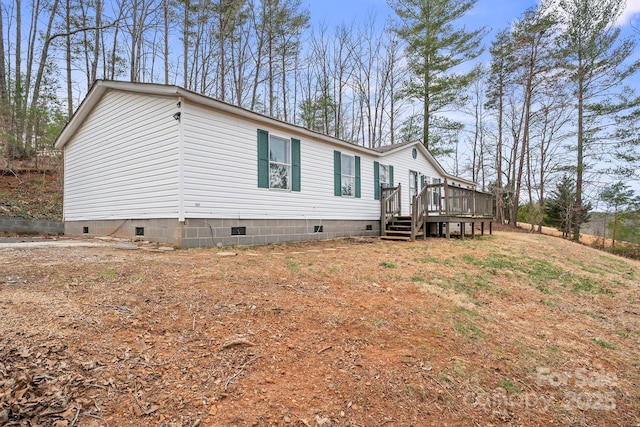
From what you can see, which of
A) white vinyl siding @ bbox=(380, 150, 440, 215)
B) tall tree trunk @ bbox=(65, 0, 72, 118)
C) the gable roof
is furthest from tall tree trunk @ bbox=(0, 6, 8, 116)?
white vinyl siding @ bbox=(380, 150, 440, 215)

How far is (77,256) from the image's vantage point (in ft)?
15.7

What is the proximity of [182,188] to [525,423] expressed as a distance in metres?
6.23

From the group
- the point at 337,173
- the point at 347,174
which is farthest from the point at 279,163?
the point at 347,174

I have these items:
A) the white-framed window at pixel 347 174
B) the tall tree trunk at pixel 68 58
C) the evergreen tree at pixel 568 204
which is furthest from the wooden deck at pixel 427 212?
the tall tree trunk at pixel 68 58

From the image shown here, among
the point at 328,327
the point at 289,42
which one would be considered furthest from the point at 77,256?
the point at 289,42

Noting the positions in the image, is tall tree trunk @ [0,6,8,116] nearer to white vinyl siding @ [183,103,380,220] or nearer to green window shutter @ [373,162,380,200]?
white vinyl siding @ [183,103,380,220]

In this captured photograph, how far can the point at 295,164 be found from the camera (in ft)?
28.3

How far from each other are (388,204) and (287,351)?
32.5 feet

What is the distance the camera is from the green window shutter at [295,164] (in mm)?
8570

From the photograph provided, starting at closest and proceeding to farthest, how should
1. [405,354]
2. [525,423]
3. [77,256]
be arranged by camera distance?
[525,423], [405,354], [77,256]

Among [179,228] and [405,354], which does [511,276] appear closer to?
[405,354]

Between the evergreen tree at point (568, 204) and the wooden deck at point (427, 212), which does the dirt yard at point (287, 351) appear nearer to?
the wooden deck at point (427, 212)

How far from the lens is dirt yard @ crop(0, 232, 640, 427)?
1.79 metres

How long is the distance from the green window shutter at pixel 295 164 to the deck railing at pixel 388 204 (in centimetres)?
401
